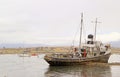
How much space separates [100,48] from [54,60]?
13460 mm

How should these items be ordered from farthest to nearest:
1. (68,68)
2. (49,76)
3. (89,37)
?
(89,37)
(68,68)
(49,76)

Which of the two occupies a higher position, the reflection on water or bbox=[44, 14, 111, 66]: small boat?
bbox=[44, 14, 111, 66]: small boat

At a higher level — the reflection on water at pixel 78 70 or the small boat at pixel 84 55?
the small boat at pixel 84 55

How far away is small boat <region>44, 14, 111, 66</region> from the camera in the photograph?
227ft

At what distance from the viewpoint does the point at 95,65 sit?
72.5m

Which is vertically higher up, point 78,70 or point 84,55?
point 84,55

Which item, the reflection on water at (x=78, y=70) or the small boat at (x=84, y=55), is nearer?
the reflection on water at (x=78, y=70)

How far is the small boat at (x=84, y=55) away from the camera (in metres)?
69.1

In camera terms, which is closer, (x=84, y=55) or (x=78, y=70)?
(x=78, y=70)

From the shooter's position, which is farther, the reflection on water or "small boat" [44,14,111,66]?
"small boat" [44,14,111,66]

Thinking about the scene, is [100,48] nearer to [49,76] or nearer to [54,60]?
[54,60]

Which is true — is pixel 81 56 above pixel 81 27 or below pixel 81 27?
below

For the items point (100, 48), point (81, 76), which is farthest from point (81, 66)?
point (81, 76)

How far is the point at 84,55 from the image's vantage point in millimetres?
73125
